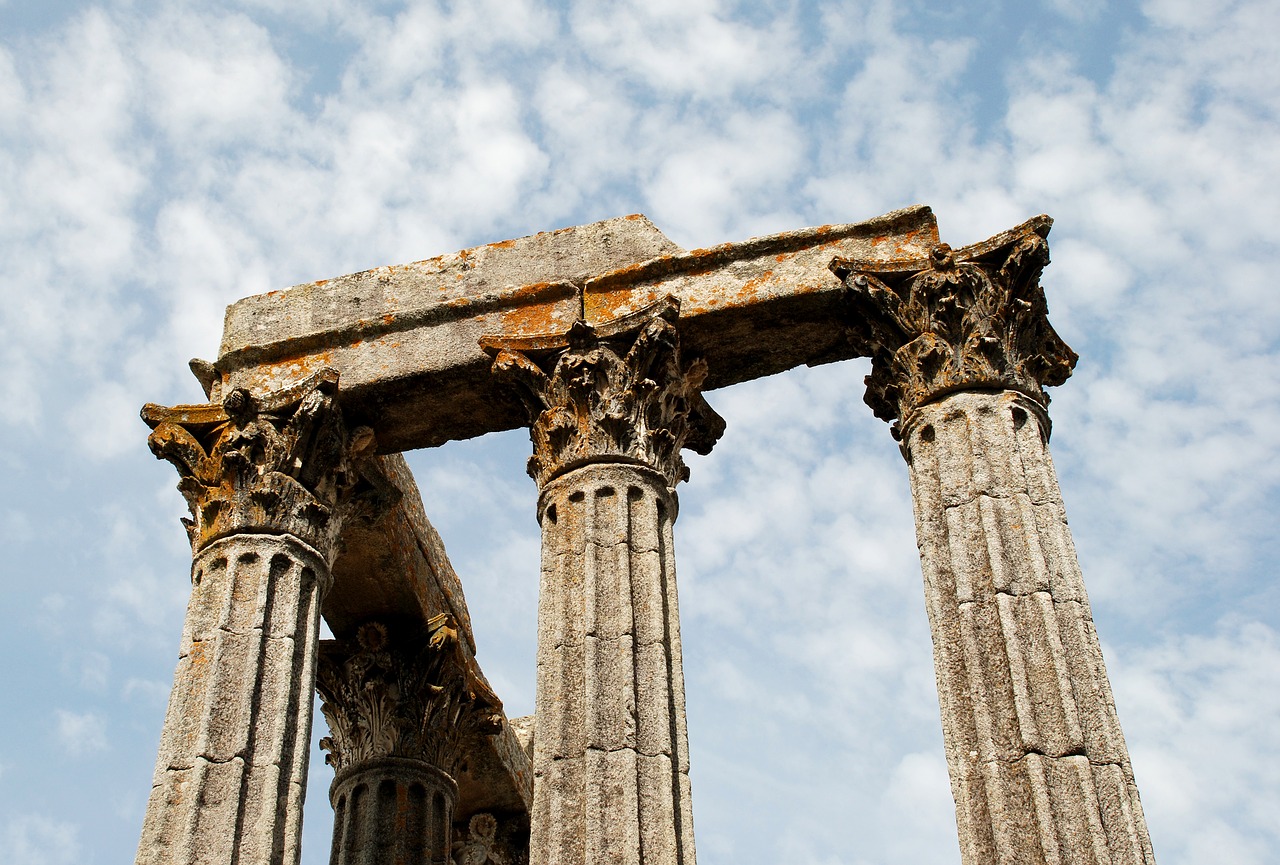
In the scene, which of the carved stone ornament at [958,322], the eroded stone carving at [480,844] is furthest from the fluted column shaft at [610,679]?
the eroded stone carving at [480,844]

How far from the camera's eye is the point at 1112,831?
10.9m

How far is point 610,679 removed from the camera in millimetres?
12852

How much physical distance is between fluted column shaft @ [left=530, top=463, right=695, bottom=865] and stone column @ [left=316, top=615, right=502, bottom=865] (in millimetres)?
4752

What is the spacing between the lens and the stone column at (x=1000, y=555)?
11.1m

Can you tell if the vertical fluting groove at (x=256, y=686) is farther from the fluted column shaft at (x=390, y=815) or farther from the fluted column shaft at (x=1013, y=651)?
the fluted column shaft at (x=1013, y=651)

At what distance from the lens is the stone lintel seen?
15242mm

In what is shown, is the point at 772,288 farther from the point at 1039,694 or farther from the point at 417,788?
the point at 417,788

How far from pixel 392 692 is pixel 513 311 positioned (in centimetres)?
495

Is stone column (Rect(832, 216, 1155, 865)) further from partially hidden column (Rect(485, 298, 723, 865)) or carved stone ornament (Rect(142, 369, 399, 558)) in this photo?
carved stone ornament (Rect(142, 369, 399, 558))

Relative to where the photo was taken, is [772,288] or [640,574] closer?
[640,574]

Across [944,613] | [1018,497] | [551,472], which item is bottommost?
[944,613]

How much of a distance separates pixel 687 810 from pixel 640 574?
2158 mm

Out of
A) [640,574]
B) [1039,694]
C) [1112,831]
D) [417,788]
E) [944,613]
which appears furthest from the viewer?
[417,788]

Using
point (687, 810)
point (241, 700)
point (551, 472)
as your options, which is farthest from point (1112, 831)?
point (241, 700)
